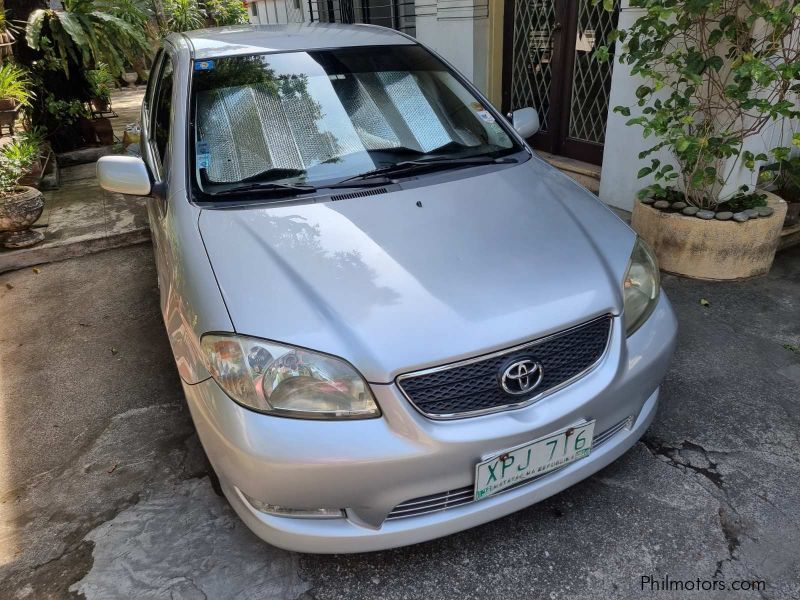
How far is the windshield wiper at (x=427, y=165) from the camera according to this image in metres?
2.30

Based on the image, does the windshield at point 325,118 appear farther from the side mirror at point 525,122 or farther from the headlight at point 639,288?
the headlight at point 639,288

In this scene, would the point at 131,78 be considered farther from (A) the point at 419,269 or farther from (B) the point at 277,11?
(A) the point at 419,269

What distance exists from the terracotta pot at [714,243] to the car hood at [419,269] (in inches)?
63.1

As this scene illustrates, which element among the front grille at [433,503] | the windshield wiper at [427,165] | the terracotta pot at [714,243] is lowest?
the terracotta pot at [714,243]

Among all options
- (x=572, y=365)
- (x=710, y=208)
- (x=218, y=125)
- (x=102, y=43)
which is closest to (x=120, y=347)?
(x=218, y=125)

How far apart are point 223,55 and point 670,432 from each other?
2547 mm

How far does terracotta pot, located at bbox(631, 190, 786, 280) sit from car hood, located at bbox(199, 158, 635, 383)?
5.25 ft

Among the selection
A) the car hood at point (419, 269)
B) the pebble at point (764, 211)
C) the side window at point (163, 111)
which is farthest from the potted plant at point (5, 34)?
the pebble at point (764, 211)

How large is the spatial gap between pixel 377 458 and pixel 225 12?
56.2ft

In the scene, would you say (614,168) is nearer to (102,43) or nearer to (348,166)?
(348,166)

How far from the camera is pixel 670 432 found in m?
2.40

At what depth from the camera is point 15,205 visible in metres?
4.24

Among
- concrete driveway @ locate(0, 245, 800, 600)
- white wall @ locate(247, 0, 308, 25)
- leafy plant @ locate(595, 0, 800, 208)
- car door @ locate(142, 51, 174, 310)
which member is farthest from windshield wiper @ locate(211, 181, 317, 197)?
white wall @ locate(247, 0, 308, 25)

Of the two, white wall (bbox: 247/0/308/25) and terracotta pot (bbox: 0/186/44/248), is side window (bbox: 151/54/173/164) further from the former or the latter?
white wall (bbox: 247/0/308/25)
